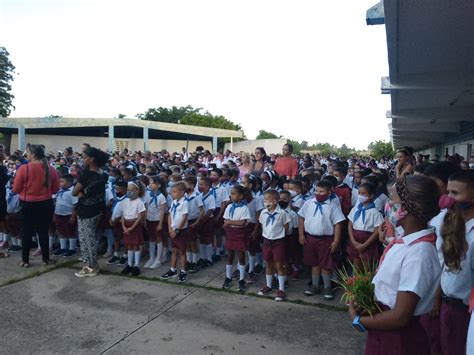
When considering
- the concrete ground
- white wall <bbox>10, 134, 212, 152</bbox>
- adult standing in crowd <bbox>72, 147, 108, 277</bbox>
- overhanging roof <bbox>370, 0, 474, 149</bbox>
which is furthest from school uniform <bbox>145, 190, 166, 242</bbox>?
white wall <bbox>10, 134, 212, 152</bbox>

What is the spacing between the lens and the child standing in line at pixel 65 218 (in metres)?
6.64

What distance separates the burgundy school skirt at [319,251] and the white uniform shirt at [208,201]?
1.96m

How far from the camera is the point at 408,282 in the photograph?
5.60 feet

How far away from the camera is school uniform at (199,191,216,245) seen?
6.19m

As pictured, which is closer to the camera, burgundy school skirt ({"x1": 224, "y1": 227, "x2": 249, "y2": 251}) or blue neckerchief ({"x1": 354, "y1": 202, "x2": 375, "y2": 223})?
blue neckerchief ({"x1": 354, "y1": 202, "x2": 375, "y2": 223})

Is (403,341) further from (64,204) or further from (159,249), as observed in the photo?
(64,204)

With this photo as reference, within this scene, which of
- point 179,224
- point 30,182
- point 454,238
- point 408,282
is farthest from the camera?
point 30,182

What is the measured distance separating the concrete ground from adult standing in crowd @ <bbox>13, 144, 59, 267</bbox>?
730 millimetres

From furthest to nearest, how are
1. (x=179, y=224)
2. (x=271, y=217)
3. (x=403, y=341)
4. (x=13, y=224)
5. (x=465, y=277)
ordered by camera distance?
(x=13, y=224), (x=179, y=224), (x=271, y=217), (x=465, y=277), (x=403, y=341)

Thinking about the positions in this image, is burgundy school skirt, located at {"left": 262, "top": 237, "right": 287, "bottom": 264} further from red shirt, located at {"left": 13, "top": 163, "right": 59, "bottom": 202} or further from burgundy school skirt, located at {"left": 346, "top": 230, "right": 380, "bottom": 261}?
red shirt, located at {"left": 13, "top": 163, "right": 59, "bottom": 202}

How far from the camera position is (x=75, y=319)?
4125 millimetres

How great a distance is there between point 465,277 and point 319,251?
254 cm

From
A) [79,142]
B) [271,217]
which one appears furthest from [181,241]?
[79,142]

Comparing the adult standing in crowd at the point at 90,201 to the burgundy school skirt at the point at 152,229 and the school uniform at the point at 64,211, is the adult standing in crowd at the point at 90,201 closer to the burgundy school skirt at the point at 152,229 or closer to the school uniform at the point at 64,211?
the burgundy school skirt at the point at 152,229
